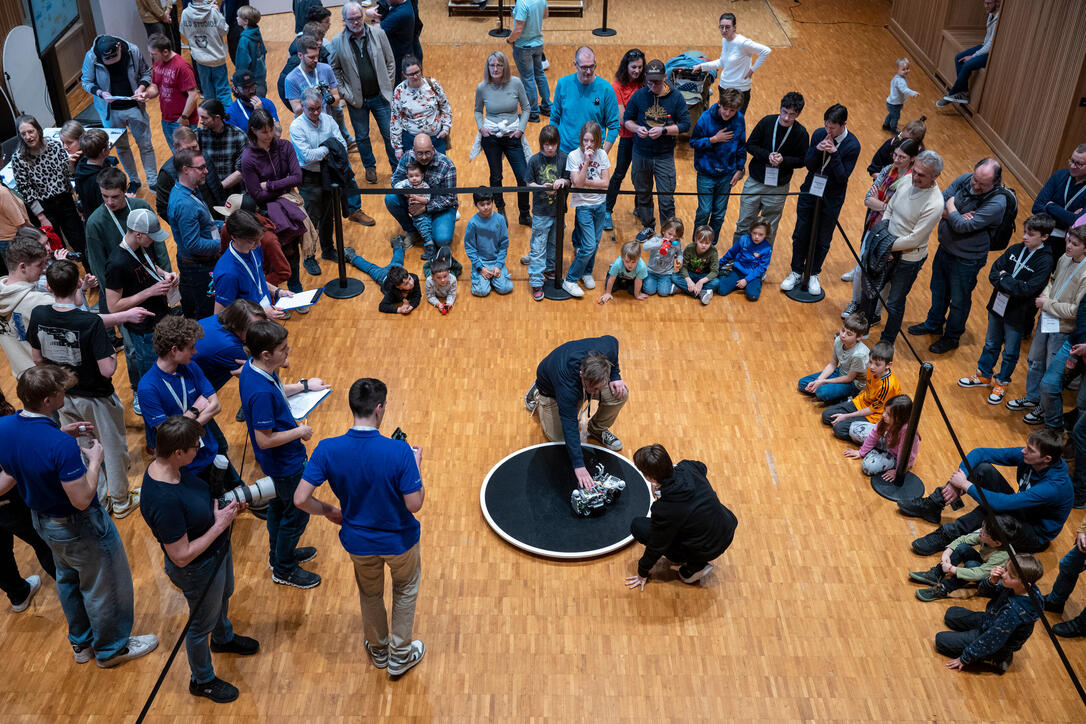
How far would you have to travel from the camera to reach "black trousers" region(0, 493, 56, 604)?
4852mm

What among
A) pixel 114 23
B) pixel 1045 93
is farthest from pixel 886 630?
pixel 114 23

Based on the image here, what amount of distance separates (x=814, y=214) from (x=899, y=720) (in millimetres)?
4339

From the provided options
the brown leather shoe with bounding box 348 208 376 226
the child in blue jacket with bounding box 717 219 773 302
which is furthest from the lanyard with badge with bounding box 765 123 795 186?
the brown leather shoe with bounding box 348 208 376 226

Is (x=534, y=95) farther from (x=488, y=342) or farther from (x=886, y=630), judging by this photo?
(x=886, y=630)

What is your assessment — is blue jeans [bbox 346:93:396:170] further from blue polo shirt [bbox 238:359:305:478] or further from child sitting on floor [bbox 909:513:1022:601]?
child sitting on floor [bbox 909:513:1022:601]

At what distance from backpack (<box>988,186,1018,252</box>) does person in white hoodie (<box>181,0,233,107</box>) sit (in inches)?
305

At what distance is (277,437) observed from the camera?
16.0 feet

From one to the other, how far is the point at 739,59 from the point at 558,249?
10.9 ft

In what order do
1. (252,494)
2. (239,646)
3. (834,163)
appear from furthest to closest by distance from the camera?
(834,163) < (239,646) < (252,494)

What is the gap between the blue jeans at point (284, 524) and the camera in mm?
5125

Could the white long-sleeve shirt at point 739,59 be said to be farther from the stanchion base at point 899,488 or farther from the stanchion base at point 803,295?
the stanchion base at point 899,488

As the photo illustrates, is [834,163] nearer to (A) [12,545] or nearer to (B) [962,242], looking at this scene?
(B) [962,242]

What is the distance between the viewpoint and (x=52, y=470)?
4.30 m

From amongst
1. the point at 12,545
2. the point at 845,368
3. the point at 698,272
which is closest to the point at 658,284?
the point at 698,272
